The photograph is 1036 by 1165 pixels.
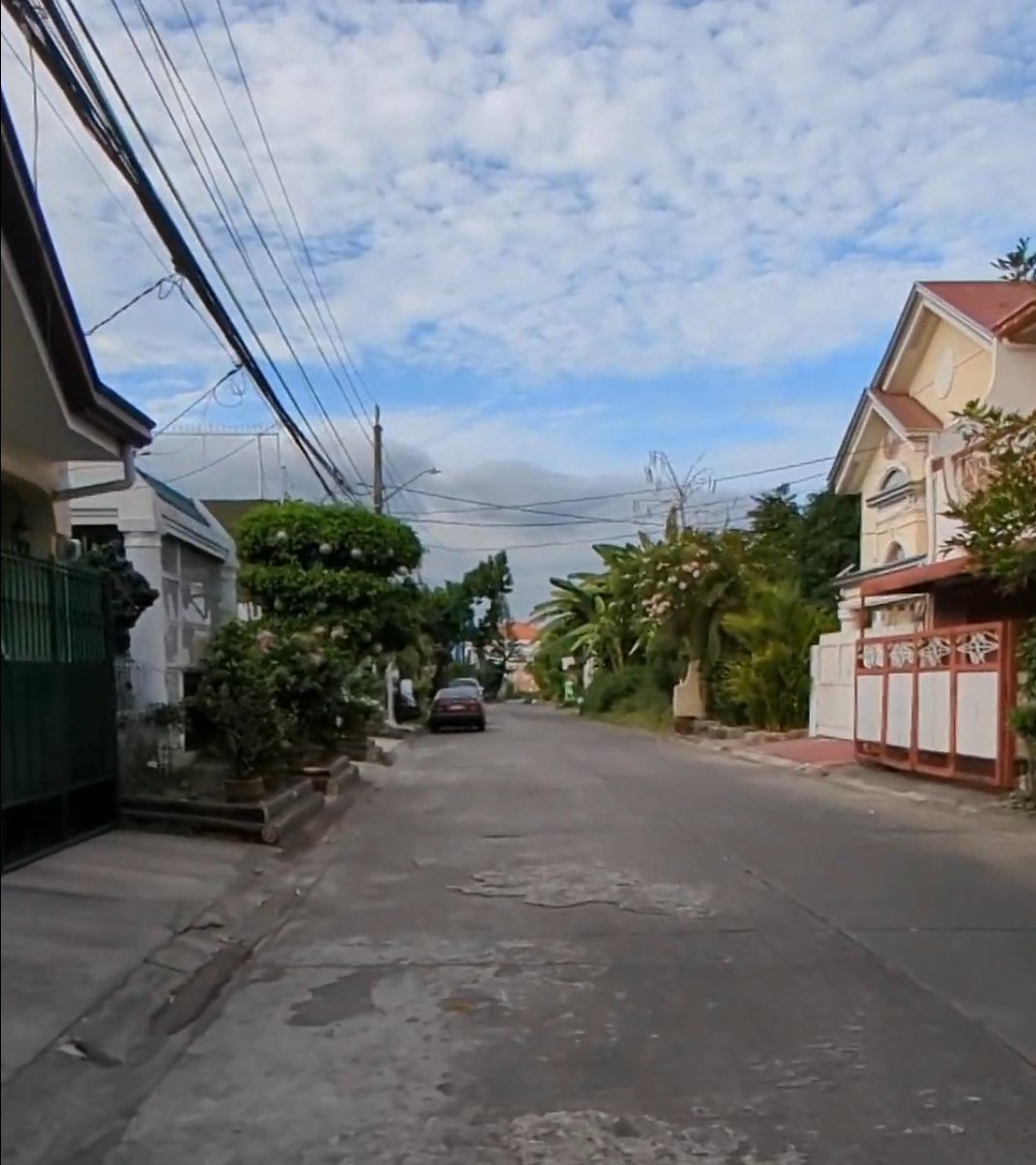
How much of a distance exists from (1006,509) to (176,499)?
12156 mm

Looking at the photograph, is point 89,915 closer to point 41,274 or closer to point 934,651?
point 41,274

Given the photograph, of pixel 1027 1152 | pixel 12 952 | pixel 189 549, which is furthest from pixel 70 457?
pixel 189 549

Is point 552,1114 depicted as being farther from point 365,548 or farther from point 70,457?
point 365,548

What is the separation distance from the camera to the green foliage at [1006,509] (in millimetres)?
14312

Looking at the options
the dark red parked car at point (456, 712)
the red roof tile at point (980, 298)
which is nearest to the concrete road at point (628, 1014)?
the red roof tile at point (980, 298)

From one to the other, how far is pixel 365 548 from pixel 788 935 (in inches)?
746

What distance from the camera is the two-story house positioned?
57.7 ft

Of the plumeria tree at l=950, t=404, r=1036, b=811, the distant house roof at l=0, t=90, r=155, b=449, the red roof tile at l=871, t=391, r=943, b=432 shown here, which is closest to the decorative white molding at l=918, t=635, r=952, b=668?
the plumeria tree at l=950, t=404, r=1036, b=811

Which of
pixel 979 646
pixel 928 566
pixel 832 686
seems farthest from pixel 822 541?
pixel 979 646

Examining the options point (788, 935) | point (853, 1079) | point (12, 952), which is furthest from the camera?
point (788, 935)

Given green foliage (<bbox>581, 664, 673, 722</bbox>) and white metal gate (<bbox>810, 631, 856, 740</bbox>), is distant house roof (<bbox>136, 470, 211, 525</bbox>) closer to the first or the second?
white metal gate (<bbox>810, 631, 856, 740</bbox>)

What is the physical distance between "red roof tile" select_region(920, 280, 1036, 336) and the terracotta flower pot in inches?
629

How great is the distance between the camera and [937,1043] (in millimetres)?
6070

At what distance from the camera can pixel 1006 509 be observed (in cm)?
1434
